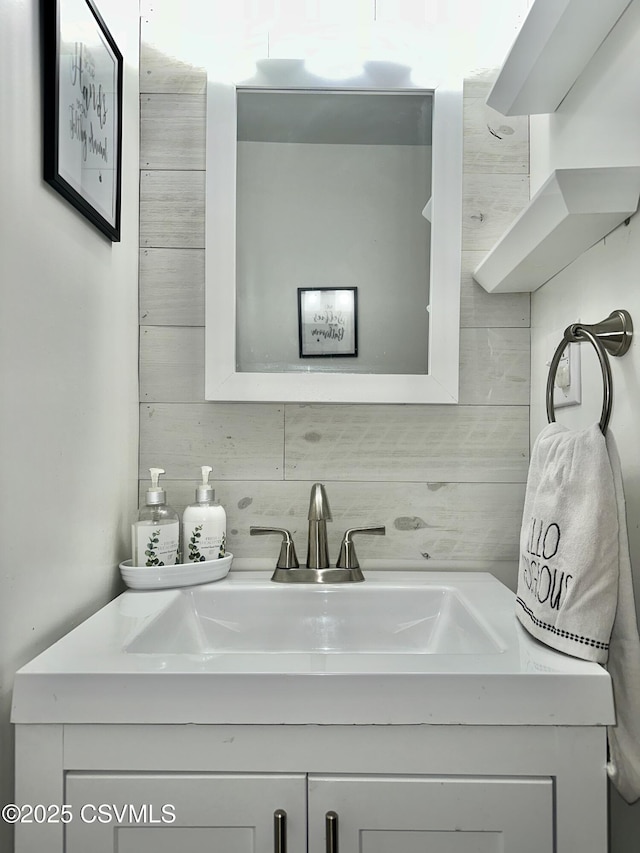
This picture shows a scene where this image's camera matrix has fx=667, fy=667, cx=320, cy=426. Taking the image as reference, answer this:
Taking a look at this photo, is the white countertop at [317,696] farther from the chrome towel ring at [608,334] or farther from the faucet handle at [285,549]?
the faucet handle at [285,549]

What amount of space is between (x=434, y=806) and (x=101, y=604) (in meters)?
0.62

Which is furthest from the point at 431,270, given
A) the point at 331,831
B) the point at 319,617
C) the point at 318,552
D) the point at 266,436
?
the point at 331,831

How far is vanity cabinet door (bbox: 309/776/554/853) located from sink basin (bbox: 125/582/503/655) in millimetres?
351

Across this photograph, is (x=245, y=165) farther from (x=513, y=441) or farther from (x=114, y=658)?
(x=114, y=658)

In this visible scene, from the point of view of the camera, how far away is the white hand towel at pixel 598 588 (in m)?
0.75

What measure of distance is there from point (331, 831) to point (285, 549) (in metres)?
0.56

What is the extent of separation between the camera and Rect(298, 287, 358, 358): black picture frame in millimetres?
1269

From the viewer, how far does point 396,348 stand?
1273 millimetres

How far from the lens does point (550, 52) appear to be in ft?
3.10

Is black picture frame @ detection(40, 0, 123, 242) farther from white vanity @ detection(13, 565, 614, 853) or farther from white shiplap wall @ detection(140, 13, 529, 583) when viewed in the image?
white vanity @ detection(13, 565, 614, 853)

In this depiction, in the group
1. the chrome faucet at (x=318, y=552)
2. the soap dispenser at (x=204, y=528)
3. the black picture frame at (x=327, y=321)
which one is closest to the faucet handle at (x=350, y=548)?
the chrome faucet at (x=318, y=552)

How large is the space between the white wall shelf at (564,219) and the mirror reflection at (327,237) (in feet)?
0.66

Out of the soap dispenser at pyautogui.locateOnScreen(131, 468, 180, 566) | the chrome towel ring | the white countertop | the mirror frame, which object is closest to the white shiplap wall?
the mirror frame

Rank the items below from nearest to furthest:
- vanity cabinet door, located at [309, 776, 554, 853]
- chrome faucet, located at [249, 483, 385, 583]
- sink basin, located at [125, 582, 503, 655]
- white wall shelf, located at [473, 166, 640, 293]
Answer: vanity cabinet door, located at [309, 776, 554, 853] → white wall shelf, located at [473, 166, 640, 293] → sink basin, located at [125, 582, 503, 655] → chrome faucet, located at [249, 483, 385, 583]
